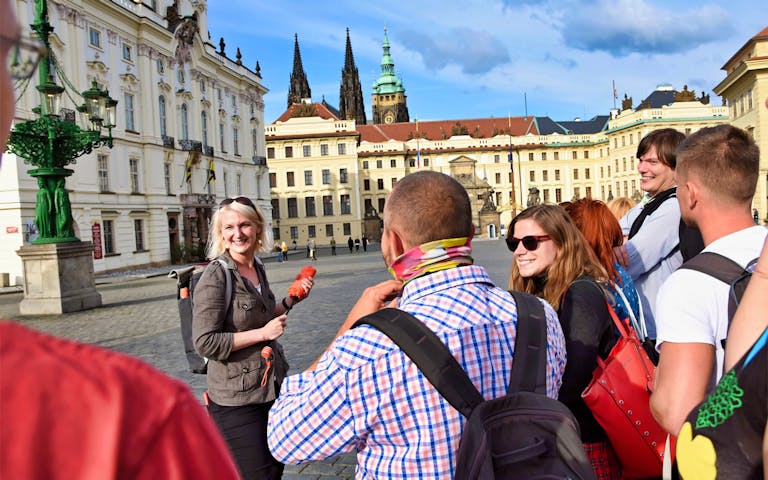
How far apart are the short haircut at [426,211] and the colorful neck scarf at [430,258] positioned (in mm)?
28

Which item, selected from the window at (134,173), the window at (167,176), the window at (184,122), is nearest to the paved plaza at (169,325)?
the window at (134,173)

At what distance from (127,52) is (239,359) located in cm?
3245

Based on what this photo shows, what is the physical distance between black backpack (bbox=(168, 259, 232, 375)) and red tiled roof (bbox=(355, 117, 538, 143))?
76217 millimetres

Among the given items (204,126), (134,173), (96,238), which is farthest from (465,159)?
(96,238)

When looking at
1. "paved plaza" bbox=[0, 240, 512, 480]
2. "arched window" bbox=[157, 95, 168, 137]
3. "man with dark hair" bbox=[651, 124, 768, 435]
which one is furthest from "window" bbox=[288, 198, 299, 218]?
"man with dark hair" bbox=[651, 124, 768, 435]

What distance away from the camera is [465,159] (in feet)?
252

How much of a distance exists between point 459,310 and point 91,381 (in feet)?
3.90

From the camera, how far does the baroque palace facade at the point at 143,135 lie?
84.0 ft

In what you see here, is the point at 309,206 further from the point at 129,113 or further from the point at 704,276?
the point at 704,276

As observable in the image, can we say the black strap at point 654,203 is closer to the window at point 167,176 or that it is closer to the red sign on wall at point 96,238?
the red sign on wall at point 96,238

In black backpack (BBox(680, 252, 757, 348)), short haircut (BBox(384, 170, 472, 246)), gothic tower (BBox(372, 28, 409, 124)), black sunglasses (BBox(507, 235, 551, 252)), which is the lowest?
black backpack (BBox(680, 252, 757, 348))

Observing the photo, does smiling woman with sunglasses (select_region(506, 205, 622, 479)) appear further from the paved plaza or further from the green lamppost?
the green lamppost

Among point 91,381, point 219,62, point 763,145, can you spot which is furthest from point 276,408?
point 763,145

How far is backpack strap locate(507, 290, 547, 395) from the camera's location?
5.51ft
